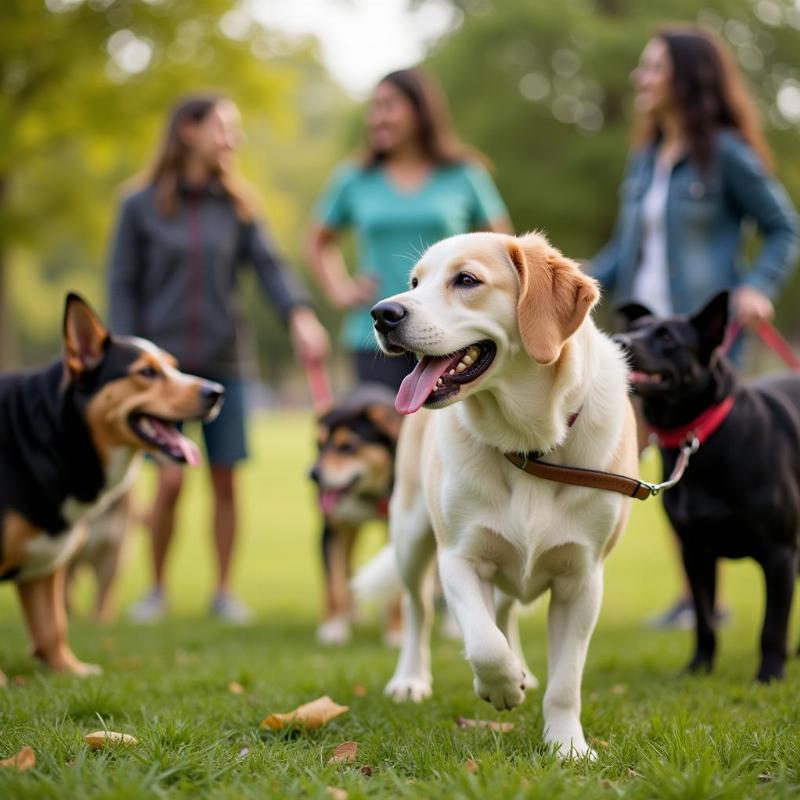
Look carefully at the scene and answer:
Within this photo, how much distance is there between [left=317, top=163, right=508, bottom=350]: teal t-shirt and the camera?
6195 millimetres

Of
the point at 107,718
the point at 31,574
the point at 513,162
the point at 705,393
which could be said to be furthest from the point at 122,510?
the point at 513,162

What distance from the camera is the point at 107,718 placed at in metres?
3.40

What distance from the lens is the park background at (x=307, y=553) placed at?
2.71 meters

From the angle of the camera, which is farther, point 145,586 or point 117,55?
point 117,55

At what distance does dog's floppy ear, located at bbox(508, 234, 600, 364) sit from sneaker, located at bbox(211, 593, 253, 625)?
14.7 feet

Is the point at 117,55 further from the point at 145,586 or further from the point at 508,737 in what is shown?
the point at 508,737

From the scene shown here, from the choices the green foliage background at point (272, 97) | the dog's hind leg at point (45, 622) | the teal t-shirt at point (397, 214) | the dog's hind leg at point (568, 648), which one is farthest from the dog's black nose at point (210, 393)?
the green foliage background at point (272, 97)

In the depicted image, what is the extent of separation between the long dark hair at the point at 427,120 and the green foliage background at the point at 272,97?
730 cm

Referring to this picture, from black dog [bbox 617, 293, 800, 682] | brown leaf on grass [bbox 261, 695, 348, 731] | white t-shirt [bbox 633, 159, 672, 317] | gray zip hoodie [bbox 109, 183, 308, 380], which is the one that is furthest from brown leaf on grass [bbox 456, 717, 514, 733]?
gray zip hoodie [bbox 109, 183, 308, 380]

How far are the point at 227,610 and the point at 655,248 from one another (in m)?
3.83

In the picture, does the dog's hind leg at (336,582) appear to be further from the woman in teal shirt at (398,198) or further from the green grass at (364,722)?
the woman in teal shirt at (398,198)

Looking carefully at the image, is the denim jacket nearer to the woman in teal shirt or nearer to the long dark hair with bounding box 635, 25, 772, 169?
the long dark hair with bounding box 635, 25, 772, 169

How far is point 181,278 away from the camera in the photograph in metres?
6.67

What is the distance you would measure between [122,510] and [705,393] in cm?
462
